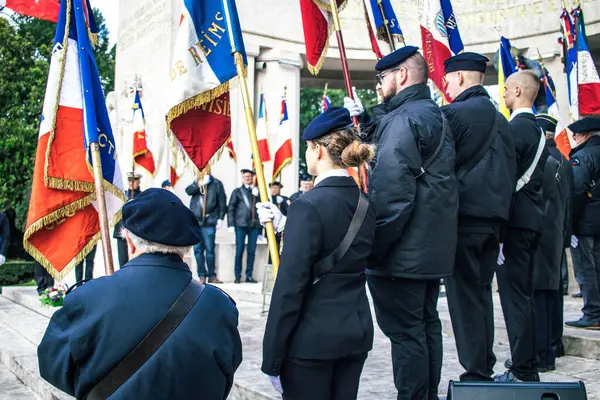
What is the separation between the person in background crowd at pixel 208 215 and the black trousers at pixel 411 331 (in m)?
8.32

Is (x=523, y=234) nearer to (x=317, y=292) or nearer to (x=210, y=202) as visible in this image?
(x=317, y=292)

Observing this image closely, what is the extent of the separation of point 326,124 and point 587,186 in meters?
4.23

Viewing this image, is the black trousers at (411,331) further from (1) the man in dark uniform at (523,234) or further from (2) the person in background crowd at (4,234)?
(2) the person in background crowd at (4,234)

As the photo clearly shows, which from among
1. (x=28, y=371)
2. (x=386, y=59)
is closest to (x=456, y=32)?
(x=386, y=59)

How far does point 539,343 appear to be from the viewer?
489 cm

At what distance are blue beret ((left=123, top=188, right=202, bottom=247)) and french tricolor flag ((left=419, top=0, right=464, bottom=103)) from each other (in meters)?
4.64

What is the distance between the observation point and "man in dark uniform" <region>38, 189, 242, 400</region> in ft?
7.38

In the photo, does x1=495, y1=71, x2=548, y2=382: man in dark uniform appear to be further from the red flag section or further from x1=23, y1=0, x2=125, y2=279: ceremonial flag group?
the red flag section

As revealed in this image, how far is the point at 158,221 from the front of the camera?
2367mm

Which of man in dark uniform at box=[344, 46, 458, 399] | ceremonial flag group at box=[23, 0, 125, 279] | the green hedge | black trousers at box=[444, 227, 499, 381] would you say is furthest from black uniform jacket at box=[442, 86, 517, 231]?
the green hedge

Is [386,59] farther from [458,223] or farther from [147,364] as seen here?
[147,364]

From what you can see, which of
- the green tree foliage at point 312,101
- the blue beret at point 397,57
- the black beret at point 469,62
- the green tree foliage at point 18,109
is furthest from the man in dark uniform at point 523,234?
the green tree foliage at point 312,101

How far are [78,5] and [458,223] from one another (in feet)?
10.9

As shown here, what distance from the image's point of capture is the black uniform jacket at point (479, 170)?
4055 millimetres
